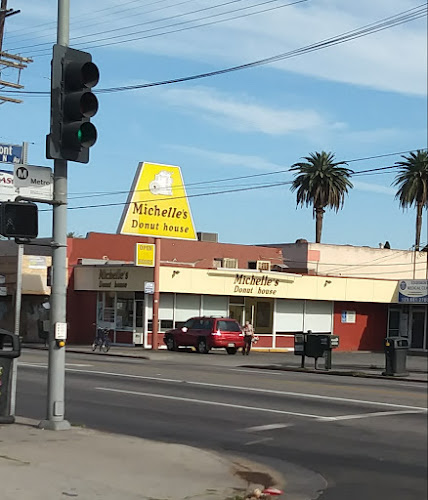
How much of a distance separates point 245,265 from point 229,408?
111 ft

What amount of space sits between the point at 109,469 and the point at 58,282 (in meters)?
3.18

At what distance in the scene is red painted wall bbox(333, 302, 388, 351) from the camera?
47.4 m

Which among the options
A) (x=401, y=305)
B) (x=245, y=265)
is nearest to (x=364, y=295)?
(x=401, y=305)

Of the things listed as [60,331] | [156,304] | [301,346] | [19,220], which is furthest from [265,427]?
[156,304]

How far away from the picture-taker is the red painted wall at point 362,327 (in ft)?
155

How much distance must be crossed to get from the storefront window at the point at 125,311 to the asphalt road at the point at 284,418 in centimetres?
1864

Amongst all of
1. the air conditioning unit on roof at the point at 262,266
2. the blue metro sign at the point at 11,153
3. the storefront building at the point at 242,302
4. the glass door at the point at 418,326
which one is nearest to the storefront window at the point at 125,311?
the storefront building at the point at 242,302

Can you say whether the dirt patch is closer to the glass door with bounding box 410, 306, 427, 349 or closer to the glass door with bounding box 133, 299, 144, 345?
the glass door with bounding box 133, 299, 144, 345

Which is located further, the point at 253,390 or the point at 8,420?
the point at 253,390

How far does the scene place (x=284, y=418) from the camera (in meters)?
13.5

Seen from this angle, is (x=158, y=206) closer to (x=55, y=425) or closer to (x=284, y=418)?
(x=284, y=418)

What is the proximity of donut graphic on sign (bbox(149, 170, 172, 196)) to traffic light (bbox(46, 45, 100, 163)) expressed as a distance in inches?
1107

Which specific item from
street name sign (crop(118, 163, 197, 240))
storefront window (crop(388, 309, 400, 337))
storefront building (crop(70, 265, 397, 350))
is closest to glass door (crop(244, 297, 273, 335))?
storefront building (crop(70, 265, 397, 350))

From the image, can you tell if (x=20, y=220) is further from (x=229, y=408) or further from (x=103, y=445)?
(x=229, y=408)
